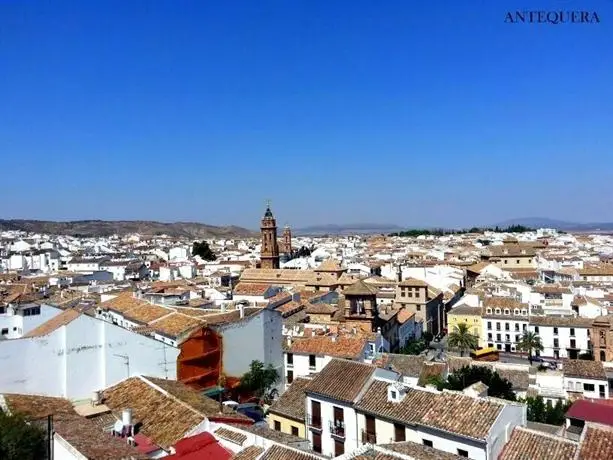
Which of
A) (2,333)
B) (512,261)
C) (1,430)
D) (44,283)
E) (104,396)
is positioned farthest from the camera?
(512,261)

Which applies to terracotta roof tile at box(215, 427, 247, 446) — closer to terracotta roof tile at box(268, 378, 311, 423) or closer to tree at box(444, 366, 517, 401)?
terracotta roof tile at box(268, 378, 311, 423)

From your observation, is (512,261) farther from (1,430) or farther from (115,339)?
(1,430)

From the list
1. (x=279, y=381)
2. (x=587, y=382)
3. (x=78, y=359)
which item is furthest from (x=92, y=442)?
(x=587, y=382)

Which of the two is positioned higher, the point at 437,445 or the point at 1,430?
the point at 1,430

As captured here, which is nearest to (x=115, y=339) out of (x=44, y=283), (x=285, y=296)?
(x=285, y=296)

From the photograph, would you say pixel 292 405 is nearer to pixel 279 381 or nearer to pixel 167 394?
pixel 167 394

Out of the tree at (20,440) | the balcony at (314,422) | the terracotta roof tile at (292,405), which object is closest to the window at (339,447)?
the balcony at (314,422)
